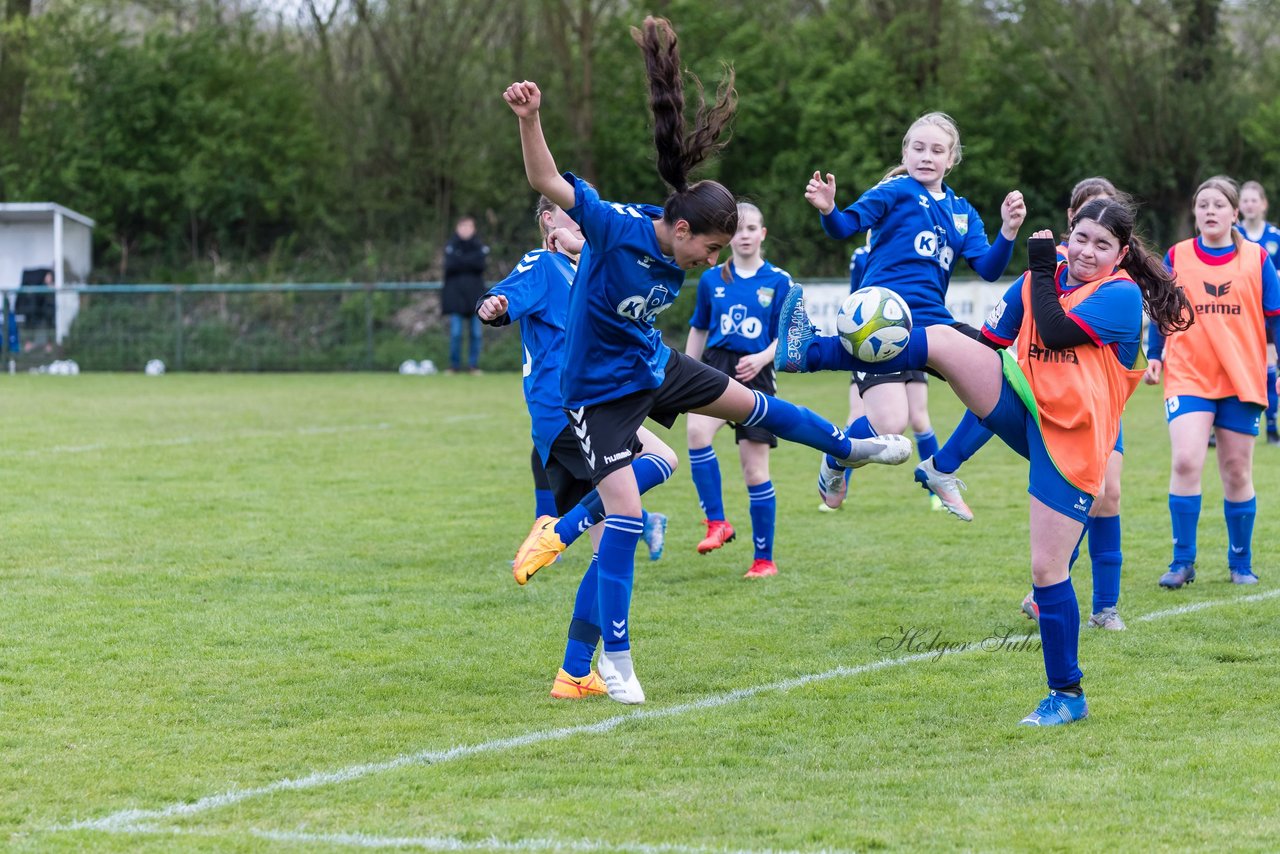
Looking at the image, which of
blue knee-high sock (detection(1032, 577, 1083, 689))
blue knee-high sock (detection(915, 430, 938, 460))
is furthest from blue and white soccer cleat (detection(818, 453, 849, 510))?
blue knee-high sock (detection(915, 430, 938, 460))

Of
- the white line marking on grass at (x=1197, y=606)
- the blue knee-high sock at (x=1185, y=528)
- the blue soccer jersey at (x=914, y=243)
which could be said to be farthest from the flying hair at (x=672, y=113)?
the blue knee-high sock at (x=1185, y=528)

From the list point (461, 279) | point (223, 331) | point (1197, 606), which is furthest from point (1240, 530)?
point (223, 331)

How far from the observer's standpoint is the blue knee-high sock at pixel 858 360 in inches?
201

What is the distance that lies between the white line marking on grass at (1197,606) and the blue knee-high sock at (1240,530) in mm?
315

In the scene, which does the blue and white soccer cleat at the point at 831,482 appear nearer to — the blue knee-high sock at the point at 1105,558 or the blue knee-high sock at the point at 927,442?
the blue knee-high sock at the point at 1105,558

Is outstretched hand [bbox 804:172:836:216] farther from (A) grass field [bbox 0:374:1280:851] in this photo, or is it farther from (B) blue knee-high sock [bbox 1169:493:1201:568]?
(B) blue knee-high sock [bbox 1169:493:1201:568]

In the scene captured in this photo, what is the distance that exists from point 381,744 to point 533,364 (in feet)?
7.83

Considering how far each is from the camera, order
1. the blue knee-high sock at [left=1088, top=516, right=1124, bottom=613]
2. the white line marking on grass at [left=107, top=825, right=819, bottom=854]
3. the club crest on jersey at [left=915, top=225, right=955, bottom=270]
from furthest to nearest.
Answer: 1. the club crest on jersey at [left=915, top=225, right=955, bottom=270]
2. the blue knee-high sock at [left=1088, top=516, right=1124, bottom=613]
3. the white line marking on grass at [left=107, top=825, right=819, bottom=854]

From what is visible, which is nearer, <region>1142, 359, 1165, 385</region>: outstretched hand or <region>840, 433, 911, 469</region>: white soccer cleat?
<region>840, 433, 911, 469</region>: white soccer cleat

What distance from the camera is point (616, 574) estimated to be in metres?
5.39

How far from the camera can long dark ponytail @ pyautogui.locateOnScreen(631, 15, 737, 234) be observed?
498cm

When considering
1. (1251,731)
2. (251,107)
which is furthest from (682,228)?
(251,107)

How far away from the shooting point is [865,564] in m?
8.04

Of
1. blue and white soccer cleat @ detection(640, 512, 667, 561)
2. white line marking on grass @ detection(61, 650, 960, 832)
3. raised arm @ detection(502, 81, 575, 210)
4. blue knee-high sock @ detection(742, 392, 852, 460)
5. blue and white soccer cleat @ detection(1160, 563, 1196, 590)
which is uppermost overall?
raised arm @ detection(502, 81, 575, 210)
